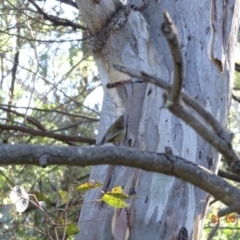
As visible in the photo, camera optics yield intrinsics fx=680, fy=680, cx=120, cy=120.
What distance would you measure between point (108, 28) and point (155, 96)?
0.31 m

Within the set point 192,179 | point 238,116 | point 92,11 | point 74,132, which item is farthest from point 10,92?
point 192,179

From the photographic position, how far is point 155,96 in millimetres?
2246

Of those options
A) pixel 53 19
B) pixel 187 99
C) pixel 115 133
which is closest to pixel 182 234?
pixel 115 133

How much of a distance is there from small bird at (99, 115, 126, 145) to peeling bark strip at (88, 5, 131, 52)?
326mm

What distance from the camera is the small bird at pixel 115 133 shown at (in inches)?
84.8

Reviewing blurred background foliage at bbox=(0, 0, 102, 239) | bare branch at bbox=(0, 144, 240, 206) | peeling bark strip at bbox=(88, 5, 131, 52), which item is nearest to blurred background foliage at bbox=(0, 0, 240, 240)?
blurred background foliage at bbox=(0, 0, 102, 239)

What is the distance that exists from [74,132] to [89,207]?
266cm

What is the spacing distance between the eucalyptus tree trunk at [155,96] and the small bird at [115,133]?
7cm

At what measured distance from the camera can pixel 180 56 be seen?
1052mm

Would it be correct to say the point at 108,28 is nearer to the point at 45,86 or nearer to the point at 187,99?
the point at 187,99

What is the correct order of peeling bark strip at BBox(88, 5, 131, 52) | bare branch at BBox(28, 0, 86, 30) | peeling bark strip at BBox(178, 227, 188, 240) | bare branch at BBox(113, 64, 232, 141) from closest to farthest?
bare branch at BBox(113, 64, 232, 141), peeling bark strip at BBox(178, 227, 188, 240), peeling bark strip at BBox(88, 5, 131, 52), bare branch at BBox(28, 0, 86, 30)

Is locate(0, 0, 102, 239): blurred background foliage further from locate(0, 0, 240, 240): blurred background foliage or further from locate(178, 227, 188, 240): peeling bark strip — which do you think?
locate(178, 227, 188, 240): peeling bark strip

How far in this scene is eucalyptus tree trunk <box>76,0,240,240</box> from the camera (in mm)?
2113

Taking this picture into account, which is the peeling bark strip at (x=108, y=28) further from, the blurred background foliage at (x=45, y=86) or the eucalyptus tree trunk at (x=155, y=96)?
the blurred background foliage at (x=45, y=86)
